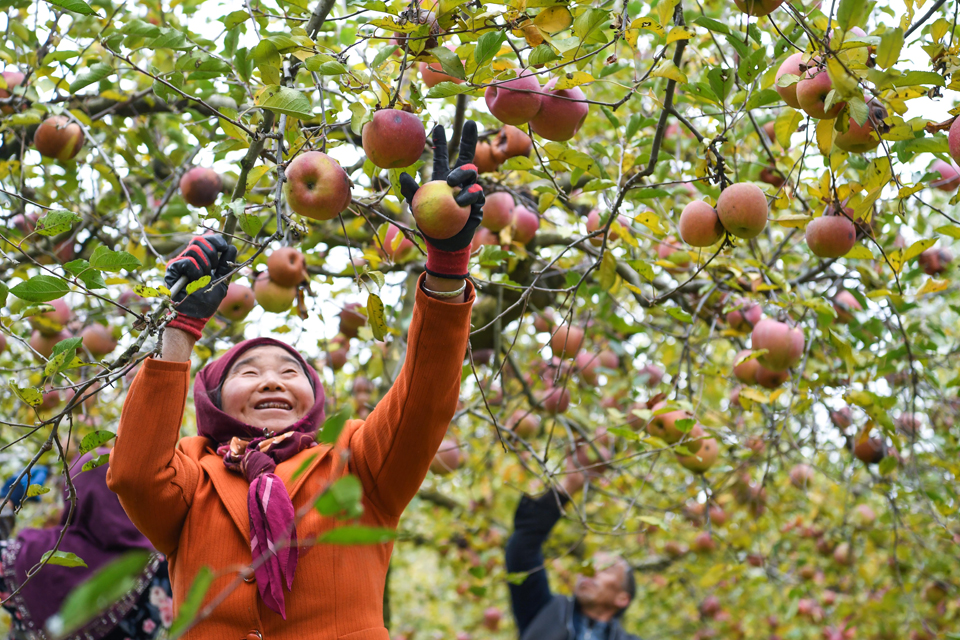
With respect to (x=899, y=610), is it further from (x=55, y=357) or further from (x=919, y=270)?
(x=55, y=357)

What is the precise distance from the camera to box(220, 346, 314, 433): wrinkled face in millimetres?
1665

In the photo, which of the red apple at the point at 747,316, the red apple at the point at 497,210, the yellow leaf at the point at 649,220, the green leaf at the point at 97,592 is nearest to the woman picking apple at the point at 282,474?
the yellow leaf at the point at 649,220

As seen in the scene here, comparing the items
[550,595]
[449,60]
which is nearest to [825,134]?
[449,60]

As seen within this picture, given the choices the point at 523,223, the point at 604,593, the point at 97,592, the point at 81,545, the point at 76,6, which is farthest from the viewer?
the point at 604,593

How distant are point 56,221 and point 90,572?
1.15 meters

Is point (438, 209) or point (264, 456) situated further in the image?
point (264, 456)

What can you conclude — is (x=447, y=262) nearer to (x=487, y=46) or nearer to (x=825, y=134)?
(x=487, y=46)

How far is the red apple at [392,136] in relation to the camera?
135cm

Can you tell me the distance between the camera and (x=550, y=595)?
3.16 metres

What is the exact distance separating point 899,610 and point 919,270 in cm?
284

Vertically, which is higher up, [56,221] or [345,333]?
[345,333]

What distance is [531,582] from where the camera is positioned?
3100mm

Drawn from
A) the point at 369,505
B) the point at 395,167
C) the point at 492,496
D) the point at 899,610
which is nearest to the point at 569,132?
the point at 395,167

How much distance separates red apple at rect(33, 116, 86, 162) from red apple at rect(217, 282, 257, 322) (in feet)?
2.33
